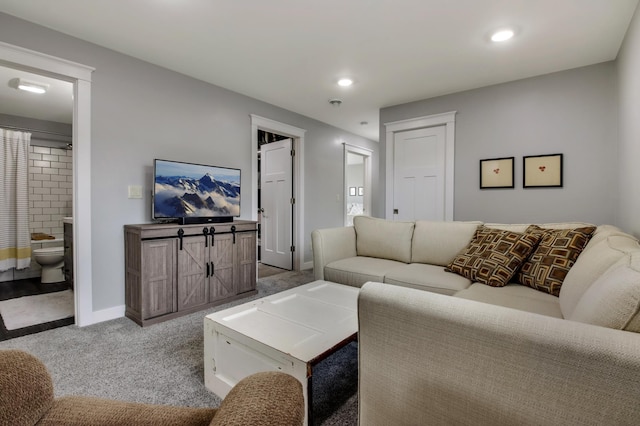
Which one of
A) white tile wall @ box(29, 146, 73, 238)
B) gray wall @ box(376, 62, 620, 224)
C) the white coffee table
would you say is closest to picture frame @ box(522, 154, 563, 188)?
gray wall @ box(376, 62, 620, 224)

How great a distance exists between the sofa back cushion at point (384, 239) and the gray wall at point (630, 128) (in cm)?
162

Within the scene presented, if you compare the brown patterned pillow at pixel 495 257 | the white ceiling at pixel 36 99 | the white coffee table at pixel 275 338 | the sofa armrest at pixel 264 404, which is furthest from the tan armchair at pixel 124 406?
the white ceiling at pixel 36 99

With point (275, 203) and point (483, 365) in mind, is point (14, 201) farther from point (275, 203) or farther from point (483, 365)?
point (483, 365)

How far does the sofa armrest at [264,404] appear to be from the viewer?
50cm

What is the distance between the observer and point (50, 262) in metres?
3.83

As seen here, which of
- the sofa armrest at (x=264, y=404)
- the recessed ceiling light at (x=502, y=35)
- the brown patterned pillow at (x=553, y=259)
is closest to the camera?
the sofa armrest at (x=264, y=404)

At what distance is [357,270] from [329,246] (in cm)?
47

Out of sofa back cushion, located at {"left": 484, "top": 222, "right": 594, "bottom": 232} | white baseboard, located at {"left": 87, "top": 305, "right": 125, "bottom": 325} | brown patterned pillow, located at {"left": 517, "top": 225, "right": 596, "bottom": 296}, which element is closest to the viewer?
brown patterned pillow, located at {"left": 517, "top": 225, "right": 596, "bottom": 296}

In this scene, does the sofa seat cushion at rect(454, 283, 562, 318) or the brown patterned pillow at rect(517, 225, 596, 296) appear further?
the brown patterned pillow at rect(517, 225, 596, 296)

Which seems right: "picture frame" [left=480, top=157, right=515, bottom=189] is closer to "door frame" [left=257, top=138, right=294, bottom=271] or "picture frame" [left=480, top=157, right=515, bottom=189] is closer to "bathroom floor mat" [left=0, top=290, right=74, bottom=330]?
"door frame" [left=257, top=138, right=294, bottom=271]

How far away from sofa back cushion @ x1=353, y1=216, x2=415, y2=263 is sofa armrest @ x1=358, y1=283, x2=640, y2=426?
2042mm

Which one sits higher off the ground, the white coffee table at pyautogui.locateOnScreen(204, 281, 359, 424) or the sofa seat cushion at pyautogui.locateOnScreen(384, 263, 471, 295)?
the sofa seat cushion at pyautogui.locateOnScreen(384, 263, 471, 295)

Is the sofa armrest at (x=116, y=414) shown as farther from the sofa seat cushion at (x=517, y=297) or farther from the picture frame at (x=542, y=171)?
the picture frame at (x=542, y=171)

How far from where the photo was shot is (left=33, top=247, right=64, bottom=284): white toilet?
3.80 m
